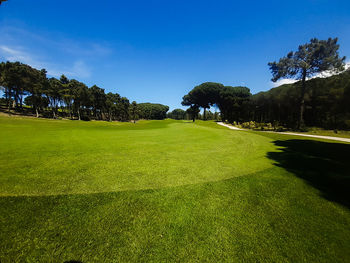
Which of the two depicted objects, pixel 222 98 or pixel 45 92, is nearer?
pixel 45 92

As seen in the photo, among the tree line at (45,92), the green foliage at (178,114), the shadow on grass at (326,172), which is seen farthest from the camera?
the green foliage at (178,114)

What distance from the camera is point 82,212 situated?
2.75m

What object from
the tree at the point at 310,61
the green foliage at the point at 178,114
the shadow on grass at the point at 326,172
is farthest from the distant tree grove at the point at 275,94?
the green foliage at the point at 178,114

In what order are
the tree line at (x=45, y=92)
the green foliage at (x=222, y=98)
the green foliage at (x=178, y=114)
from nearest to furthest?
1. the tree line at (x=45, y=92)
2. the green foliage at (x=222, y=98)
3. the green foliage at (x=178, y=114)

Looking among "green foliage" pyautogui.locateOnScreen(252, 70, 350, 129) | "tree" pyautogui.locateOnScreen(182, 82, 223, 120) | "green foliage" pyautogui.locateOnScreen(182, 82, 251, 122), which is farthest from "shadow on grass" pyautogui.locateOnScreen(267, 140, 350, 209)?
"tree" pyautogui.locateOnScreen(182, 82, 223, 120)

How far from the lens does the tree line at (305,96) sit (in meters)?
22.5

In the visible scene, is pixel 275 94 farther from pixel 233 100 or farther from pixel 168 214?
pixel 168 214

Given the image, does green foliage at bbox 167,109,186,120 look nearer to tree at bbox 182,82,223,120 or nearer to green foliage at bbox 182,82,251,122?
green foliage at bbox 182,82,251,122

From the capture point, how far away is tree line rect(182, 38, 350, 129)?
22453mm

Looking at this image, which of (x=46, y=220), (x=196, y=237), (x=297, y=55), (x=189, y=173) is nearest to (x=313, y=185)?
(x=189, y=173)

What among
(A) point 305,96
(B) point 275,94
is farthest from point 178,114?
(A) point 305,96

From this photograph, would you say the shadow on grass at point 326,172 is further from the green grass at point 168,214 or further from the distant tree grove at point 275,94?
the distant tree grove at point 275,94

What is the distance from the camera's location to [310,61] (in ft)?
76.0

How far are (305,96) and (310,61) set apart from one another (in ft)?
44.4
